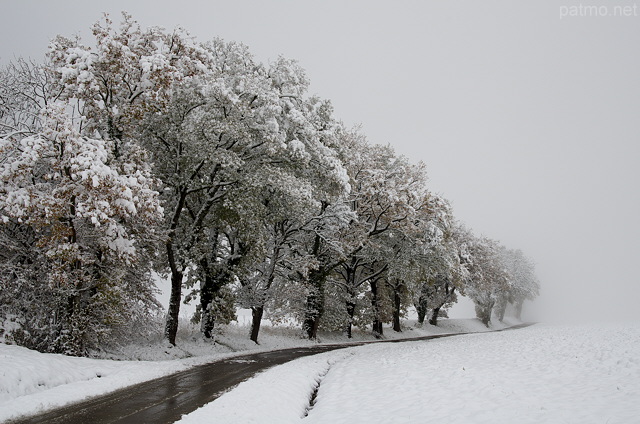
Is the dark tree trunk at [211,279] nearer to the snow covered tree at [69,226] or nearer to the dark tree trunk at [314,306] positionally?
the snow covered tree at [69,226]

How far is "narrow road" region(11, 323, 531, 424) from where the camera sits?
31.5ft

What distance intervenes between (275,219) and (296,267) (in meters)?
4.39

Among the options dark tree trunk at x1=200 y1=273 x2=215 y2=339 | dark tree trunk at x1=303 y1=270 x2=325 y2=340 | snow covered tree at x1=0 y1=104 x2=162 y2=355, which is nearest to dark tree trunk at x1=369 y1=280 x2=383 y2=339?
dark tree trunk at x1=303 y1=270 x2=325 y2=340

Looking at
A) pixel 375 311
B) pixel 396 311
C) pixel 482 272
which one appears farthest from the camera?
pixel 482 272

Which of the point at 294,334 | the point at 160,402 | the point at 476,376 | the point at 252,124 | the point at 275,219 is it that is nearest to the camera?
the point at 160,402

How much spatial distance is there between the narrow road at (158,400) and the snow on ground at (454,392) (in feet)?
2.51

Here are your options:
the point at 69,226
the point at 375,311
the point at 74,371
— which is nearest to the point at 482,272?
the point at 375,311

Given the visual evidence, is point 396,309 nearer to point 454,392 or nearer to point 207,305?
point 207,305

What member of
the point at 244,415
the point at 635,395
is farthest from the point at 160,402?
the point at 635,395

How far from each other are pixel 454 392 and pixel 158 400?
8336 millimetres

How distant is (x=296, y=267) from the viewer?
2622 centimetres

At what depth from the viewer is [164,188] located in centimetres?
2158

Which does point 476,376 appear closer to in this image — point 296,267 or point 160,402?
point 160,402

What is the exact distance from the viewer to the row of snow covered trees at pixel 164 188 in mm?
14352
